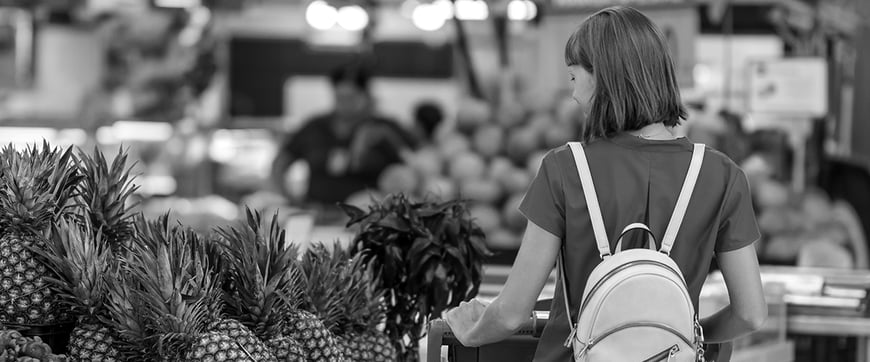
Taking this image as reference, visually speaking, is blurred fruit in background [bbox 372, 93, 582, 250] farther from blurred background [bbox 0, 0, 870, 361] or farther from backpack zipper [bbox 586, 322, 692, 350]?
backpack zipper [bbox 586, 322, 692, 350]

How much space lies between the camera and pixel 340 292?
3.21 m

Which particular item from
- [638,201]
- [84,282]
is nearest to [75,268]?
[84,282]

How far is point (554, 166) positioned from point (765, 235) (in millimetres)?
4707

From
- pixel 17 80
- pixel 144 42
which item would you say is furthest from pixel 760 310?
pixel 17 80

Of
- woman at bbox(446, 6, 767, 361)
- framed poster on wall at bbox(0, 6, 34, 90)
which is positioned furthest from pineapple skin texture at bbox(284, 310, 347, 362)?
framed poster on wall at bbox(0, 6, 34, 90)

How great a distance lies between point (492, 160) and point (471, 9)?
3.79 feet

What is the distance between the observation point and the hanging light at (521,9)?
23.3 feet

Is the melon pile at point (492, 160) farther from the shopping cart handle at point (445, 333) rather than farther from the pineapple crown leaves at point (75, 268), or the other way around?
the pineapple crown leaves at point (75, 268)

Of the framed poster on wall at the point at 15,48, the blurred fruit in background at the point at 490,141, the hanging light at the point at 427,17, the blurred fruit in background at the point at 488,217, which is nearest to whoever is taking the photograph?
the blurred fruit in background at the point at 488,217

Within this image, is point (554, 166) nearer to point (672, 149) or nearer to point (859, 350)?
point (672, 149)

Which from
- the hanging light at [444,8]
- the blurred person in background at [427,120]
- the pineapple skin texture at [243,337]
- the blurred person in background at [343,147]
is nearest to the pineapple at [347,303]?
the pineapple skin texture at [243,337]

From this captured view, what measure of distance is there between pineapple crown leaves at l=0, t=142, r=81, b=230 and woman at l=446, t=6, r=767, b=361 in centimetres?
109

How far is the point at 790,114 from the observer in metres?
7.00

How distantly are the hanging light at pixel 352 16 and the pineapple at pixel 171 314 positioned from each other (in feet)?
16.9
